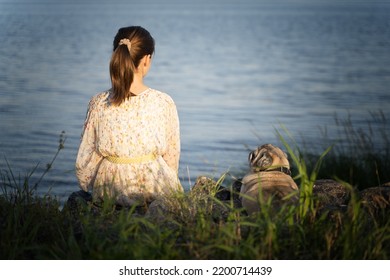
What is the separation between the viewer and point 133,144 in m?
5.96

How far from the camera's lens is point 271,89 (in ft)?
62.8

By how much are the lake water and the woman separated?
303mm

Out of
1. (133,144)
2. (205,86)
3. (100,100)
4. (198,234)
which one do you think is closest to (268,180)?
(198,234)

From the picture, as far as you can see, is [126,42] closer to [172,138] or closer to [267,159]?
[172,138]

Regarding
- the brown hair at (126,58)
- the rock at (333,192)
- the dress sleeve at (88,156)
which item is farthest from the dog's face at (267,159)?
the dress sleeve at (88,156)

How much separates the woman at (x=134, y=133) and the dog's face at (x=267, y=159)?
0.61 meters

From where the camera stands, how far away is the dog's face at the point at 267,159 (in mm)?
5430

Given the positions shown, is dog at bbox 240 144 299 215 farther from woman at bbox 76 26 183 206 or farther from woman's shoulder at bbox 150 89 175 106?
woman's shoulder at bbox 150 89 175 106

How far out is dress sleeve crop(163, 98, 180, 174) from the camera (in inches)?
239

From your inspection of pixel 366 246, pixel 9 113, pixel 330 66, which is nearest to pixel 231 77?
pixel 330 66

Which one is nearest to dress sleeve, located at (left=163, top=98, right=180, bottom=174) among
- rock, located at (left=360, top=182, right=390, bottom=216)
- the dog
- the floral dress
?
the floral dress

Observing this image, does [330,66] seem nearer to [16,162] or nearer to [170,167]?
[16,162]

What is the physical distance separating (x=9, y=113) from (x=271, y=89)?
6.63 m

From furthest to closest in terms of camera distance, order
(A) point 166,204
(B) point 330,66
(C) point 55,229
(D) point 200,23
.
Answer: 1. (D) point 200,23
2. (B) point 330,66
3. (A) point 166,204
4. (C) point 55,229
